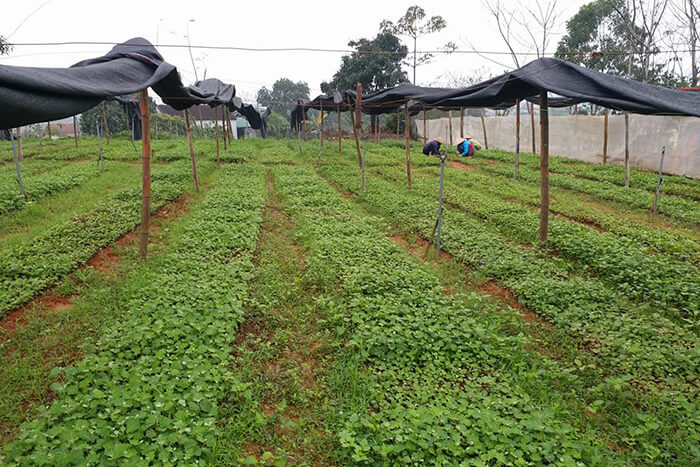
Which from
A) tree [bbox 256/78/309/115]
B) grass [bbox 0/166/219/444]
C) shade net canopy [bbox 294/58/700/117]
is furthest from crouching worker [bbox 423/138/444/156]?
tree [bbox 256/78/309/115]

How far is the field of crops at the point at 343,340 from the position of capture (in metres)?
2.99

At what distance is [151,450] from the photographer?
273cm

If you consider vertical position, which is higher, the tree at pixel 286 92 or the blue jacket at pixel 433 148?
the tree at pixel 286 92

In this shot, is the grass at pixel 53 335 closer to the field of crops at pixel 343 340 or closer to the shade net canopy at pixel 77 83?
the field of crops at pixel 343 340

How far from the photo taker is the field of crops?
118 inches

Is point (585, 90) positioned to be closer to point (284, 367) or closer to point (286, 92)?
point (284, 367)

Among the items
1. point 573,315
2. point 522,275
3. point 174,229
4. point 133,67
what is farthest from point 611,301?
point 174,229

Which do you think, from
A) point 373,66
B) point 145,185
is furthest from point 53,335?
point 373,66

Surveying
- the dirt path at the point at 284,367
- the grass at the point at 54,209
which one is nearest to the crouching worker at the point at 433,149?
the grass at the point at 54,209

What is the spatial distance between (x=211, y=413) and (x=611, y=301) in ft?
16.0

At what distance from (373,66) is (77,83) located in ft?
99.4

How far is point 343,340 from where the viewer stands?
435 centimetres

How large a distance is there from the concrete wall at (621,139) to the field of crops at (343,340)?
743cm

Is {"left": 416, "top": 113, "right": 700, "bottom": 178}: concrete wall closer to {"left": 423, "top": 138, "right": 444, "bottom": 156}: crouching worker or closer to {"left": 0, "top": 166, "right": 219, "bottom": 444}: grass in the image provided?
{"left": 423, "top": 138, "right": 444, "bottom": 156}: crouching worker
